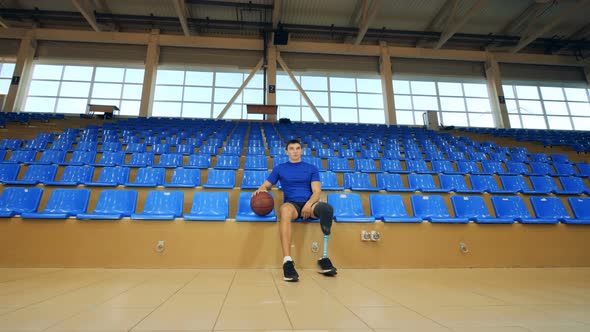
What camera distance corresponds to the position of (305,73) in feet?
31.2

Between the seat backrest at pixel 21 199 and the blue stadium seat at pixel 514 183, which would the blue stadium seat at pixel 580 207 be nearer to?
the blue stadium seat at pixel 514 183

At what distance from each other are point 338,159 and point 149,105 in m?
7.30

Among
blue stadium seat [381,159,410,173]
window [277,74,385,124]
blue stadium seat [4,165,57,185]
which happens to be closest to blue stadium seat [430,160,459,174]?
blue stadium seat [381,159,410,173]

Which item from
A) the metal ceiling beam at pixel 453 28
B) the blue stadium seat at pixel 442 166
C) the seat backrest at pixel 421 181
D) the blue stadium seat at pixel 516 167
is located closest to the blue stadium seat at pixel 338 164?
the seat backrest at pixel 421 181

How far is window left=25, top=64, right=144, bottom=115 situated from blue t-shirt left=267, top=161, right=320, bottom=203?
8810 millimetres

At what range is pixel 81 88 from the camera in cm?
890

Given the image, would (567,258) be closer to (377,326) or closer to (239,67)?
(377,326)

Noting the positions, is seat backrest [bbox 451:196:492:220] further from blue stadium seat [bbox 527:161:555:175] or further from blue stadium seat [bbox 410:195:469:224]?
blue stadium seat [bbox 527:161:555:175]

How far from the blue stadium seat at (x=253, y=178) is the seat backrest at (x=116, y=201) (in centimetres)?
112

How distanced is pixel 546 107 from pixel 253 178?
1278 centimetres

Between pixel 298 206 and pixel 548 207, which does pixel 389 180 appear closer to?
pixel 548 207

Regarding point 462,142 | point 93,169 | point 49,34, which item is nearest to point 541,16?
point 462,142

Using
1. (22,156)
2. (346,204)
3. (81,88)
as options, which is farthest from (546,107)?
(81,88)

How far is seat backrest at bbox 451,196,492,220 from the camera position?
100 inches
